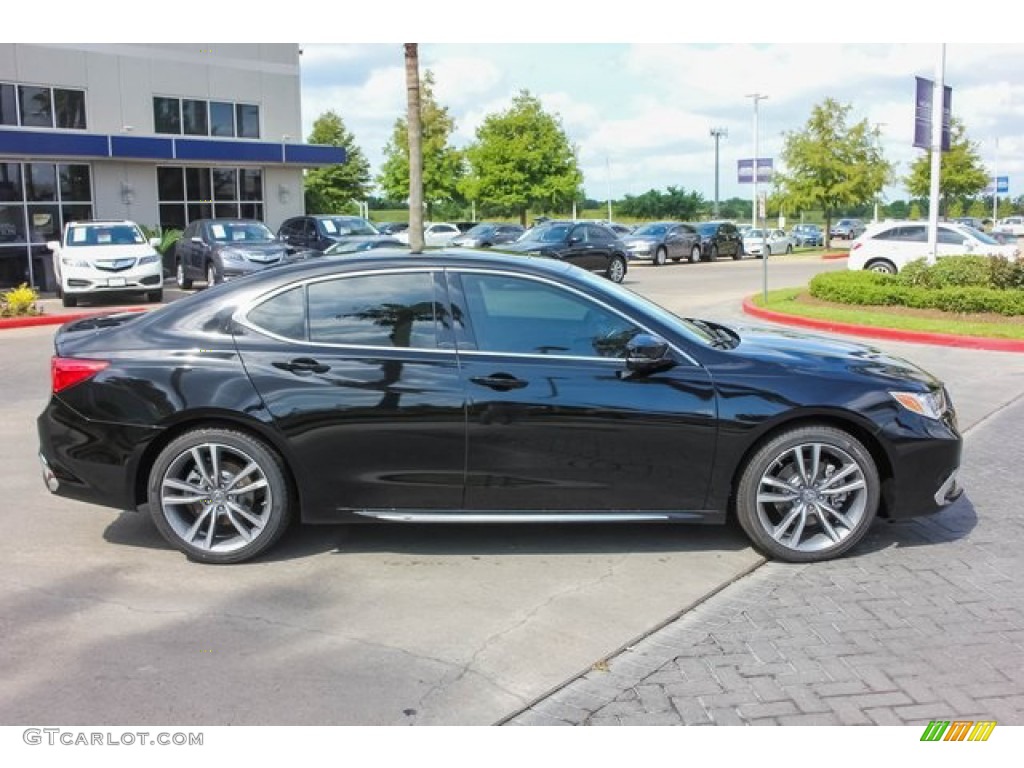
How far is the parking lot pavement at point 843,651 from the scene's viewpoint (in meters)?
3.63

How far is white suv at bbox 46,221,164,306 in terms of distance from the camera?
19141mm

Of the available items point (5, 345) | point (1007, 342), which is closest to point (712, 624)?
point (1007, 342)

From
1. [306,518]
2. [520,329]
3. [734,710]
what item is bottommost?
[734,710]

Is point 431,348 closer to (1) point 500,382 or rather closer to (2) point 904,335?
(1) point 500,382

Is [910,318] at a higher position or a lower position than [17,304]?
lower

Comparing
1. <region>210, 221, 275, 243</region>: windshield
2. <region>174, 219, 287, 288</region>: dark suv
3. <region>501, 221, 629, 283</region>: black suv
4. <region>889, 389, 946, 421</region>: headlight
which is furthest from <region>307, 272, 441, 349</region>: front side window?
<region>501, 221, 629, 283</region>: black suv

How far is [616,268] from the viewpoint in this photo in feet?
83.9

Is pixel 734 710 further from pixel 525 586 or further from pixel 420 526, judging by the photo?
pixel 420 526

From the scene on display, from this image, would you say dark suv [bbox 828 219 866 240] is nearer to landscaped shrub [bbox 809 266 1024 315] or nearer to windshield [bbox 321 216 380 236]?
windshield [bbox 321 216 380 236]

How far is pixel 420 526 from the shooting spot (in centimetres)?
580

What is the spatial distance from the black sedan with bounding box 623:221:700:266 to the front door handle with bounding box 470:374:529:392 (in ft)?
103

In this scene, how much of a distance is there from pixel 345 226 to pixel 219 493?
20.5m

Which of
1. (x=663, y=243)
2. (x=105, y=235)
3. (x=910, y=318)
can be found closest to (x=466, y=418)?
(x=910, y=318)

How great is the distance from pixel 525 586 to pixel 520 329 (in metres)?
1.31
